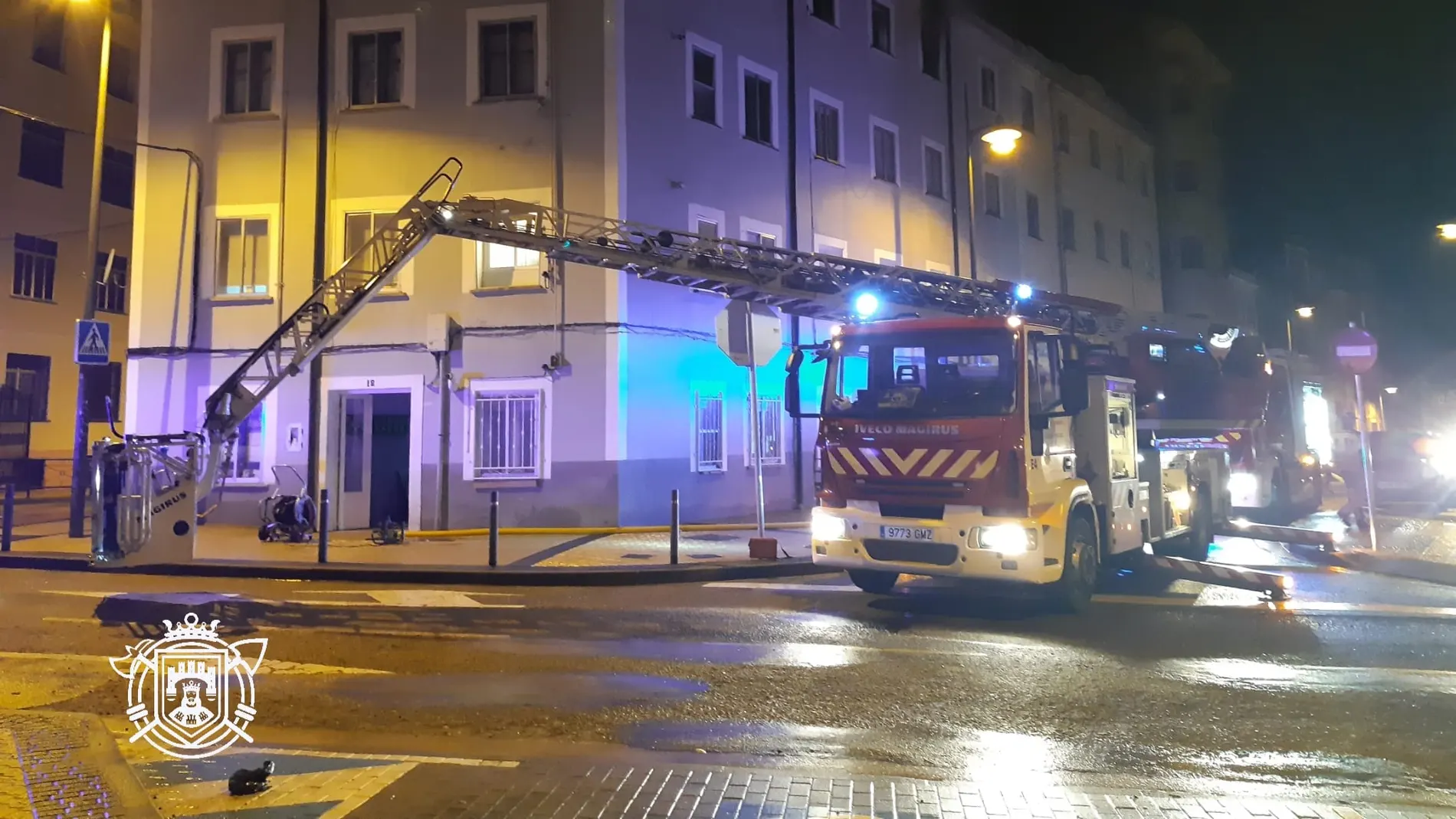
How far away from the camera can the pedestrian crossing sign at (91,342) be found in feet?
44.4

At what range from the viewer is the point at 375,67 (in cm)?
1700

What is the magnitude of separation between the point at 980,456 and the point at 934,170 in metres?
17.2

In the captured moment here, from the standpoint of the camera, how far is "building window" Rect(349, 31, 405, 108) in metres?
17.0

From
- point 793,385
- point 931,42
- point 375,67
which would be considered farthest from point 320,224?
point 931,42

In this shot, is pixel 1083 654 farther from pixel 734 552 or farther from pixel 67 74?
pixel 67 74

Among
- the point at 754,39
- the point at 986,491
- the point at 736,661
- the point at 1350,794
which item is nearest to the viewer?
the point at 1350,794

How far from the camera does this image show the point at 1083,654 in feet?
23.8

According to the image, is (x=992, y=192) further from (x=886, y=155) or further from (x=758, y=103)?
(x=758, y=103)

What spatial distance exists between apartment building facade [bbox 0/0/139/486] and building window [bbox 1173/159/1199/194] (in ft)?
125

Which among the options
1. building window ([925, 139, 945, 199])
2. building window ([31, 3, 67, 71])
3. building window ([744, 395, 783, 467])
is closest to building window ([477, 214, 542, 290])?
building window ([744, 395, 783, 467])

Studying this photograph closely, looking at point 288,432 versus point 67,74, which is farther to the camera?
point 67,74

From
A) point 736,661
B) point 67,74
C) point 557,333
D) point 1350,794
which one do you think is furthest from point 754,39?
point 67,74

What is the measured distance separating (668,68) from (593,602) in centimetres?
1130

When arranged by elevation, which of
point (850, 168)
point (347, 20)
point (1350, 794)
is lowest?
point (1350, 794)
